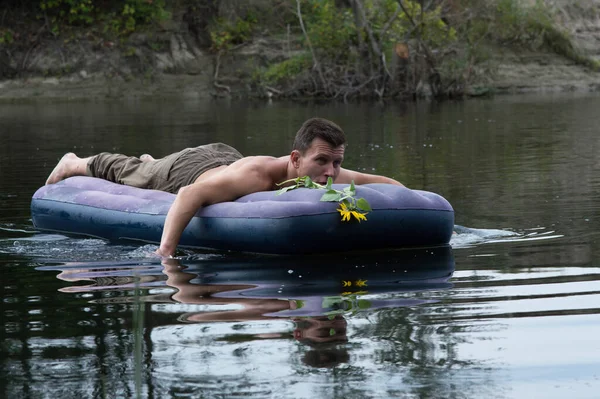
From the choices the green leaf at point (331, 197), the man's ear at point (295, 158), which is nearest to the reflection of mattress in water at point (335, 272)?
the green leaf at point (331, 197)

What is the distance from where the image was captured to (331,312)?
5.01 metres

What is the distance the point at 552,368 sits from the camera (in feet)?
13.2

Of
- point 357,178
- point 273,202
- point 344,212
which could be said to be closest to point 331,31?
point 357,178

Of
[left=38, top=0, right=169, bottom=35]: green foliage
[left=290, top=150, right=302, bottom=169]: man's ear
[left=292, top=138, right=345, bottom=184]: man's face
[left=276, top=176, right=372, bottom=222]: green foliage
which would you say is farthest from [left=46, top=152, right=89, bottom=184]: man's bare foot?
[left=38, top=0, right=169, bottom=35]: green foliage

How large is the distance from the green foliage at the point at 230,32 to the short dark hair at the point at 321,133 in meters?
24.1

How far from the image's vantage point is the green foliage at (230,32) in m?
30.8

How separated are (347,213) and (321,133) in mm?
630

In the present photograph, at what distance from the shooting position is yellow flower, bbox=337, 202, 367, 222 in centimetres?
649

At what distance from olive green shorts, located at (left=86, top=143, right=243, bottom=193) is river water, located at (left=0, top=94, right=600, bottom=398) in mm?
764

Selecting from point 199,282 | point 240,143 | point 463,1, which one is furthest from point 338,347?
point 463,1

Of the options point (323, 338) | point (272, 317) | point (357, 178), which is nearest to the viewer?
point (323, 338)

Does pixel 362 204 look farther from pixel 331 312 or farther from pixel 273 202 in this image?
pixel 331 312

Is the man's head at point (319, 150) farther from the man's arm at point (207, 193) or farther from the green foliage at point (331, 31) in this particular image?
the green foliage at point (331, 31)

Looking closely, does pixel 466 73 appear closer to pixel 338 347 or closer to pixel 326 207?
pixel 326 207
